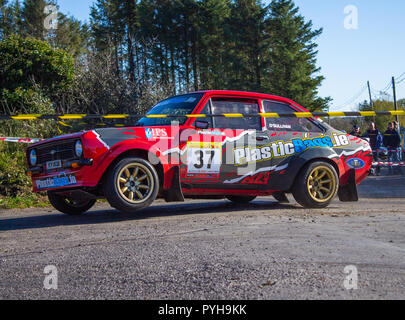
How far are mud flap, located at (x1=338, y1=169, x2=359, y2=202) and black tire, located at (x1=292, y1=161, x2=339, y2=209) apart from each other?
0.42 m

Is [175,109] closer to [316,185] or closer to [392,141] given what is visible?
[316,185]

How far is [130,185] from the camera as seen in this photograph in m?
5.77

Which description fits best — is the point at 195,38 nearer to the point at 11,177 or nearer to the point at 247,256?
the point at 11,177

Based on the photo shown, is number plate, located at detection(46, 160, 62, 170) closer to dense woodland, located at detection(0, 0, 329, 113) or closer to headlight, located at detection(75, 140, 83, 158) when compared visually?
headlight, located at detection(75, 140, 83, 158)

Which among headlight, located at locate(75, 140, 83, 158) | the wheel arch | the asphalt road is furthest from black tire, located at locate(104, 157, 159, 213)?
the wheel arch

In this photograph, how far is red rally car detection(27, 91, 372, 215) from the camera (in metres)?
5.75

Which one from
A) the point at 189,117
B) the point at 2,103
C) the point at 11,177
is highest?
the point at 2,103

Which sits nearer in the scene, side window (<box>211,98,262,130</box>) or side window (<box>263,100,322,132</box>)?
side window (<box>211,98,262,130</box>)

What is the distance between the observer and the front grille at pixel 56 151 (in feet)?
19.3

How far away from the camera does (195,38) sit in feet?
131

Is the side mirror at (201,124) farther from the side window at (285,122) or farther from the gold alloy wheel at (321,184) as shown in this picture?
the gold alloy wheel at (321,184)

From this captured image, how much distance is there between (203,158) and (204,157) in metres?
0.02

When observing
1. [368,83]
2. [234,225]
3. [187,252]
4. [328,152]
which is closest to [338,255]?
[187,252]
